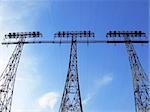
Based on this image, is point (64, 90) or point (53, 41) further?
point (53, 41)

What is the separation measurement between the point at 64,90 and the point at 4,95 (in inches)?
437

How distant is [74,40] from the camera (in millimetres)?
58219

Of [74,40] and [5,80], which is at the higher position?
[74,40]

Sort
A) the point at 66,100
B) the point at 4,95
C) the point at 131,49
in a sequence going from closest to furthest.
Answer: the point at 66,100
the point at 4,95
the point at 131,49

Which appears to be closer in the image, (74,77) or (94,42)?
(74,77)

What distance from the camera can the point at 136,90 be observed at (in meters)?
52.8

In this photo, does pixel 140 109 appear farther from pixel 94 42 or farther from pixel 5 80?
pixel 5 80

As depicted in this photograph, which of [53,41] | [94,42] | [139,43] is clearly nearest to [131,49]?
[139,43]

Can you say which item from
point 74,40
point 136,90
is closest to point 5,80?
point 74,40

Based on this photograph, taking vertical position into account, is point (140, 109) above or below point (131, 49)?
below

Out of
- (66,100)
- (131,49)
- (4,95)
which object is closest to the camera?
(66,100)

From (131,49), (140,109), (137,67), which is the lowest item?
(140,109)

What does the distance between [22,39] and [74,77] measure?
14916 millimetres

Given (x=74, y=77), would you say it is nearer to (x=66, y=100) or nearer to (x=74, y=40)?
(x=66, y=100)
